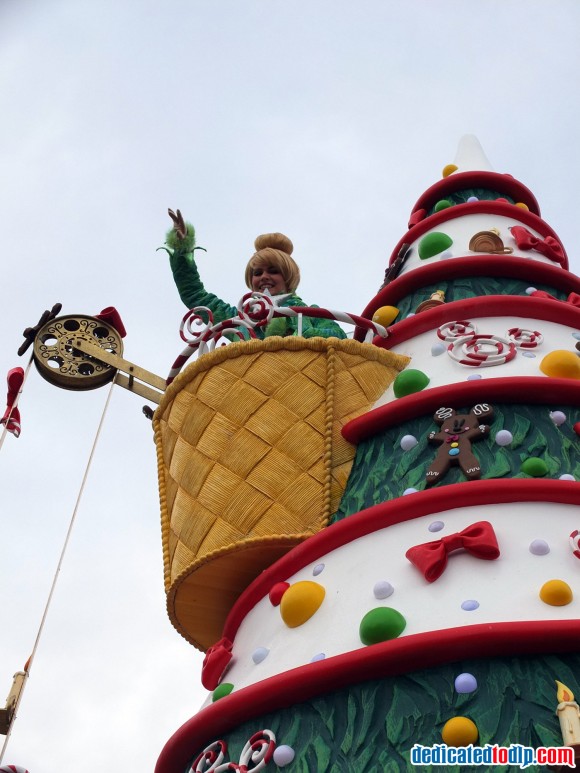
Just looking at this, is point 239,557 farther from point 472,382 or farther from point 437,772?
point 437,772

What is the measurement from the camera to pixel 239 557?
18.9 ft

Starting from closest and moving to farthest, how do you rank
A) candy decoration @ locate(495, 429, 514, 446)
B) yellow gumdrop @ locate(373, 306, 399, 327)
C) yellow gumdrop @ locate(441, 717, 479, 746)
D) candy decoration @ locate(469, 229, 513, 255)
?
1. yellow gumdrop @ locate(441, 717, 479, 746)
2. candy decoration @ locate(495, 429, 514, 446)
3. yellow gumdrop @ locate(373, 306, 399, 327)
4. candy decoration @ locate(469, 229, 513, 255)

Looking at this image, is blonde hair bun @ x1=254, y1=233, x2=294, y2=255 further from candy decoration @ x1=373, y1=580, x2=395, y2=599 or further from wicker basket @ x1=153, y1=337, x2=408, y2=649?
candy decoration @ x1=373, y1=580, x2=395, y2=599

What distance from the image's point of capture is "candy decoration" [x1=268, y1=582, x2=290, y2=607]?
5.32m

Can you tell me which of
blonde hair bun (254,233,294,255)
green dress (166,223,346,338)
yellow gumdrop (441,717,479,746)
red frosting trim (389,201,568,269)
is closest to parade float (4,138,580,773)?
yellow gumdrop (441,717,479,746)

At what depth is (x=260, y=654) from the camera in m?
5.07

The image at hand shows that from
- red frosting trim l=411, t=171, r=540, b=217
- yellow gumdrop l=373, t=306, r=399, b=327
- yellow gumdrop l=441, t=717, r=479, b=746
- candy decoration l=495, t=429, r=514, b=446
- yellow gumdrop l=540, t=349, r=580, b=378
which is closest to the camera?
yellow gumdrop l=441, t=717, r=479, b=746

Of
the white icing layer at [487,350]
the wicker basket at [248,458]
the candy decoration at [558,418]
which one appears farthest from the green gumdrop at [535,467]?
the wicker basket at [248,458]

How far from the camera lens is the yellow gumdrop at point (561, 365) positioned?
601 centimetres

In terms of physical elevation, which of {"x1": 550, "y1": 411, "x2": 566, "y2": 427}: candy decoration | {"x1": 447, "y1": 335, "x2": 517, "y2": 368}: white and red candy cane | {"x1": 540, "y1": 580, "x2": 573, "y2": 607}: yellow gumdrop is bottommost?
{"x1": 540, "y1": 580, "x2": 573, "y2": 607}: yellow gumdrop

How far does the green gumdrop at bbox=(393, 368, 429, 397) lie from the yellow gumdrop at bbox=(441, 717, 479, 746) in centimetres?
255

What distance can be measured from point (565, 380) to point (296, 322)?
209 cm

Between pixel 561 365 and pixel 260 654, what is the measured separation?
2.51 meters

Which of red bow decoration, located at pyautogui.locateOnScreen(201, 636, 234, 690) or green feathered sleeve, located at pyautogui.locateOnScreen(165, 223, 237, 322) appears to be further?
green feathered sleeve, located at pyautogui.locateOnScreen(165, 223, 237, 322)
